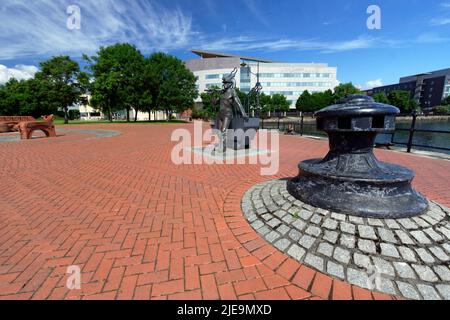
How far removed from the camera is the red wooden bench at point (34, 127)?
1268 cm

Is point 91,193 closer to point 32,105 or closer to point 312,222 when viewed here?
point 312,222

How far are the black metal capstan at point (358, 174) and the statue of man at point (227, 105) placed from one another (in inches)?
196

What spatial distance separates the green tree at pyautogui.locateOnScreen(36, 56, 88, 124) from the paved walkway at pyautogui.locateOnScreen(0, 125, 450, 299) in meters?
39.0

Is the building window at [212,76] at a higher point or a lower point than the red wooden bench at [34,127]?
higher

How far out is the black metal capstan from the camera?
96.1 inches

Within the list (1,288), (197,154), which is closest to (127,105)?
(197,154)

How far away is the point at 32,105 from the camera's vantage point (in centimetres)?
4262

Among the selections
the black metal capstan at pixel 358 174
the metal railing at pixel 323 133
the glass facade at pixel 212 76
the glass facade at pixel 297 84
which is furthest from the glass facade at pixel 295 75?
the black metal capstan at pixel 358 174

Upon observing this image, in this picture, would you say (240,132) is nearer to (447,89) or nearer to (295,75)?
(295,75)

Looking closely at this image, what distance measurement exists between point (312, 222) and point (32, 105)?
5754cm

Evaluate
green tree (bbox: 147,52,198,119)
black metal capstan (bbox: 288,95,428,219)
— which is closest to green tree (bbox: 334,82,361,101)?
black metal capstan (bbox: 288,95,428,219)

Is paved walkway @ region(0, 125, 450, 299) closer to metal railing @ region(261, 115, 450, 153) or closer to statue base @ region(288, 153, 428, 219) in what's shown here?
statue base @ region(288, 153, 428, 219)

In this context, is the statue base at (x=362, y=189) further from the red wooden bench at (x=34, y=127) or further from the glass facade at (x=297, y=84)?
the glass facade at (x=297, y=84)

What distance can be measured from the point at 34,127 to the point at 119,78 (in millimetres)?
25116
